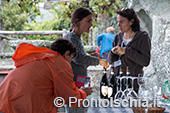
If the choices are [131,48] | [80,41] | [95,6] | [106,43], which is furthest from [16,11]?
[80,41]

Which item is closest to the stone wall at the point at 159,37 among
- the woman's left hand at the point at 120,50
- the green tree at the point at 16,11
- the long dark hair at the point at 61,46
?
the woman's left hand at the point at 120,50

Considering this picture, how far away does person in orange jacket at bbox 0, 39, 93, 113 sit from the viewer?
1241 mm

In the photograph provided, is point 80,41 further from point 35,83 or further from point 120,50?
point 35,83

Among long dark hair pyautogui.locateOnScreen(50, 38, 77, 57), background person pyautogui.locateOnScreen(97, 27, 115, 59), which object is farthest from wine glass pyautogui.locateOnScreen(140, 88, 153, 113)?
background person pyautogui.locateOnScreen(97, 27, 115, 59)

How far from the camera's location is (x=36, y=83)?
4.12 ft

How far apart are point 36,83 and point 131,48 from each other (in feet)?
3.37

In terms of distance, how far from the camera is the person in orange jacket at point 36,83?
48.9 inches

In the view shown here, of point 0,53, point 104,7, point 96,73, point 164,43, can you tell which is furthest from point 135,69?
point 104,7

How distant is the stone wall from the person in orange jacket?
2000mm

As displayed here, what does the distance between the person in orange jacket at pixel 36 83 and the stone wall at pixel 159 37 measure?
200 centimetres

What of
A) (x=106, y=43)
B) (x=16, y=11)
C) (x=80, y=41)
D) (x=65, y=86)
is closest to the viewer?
(x=65, y=86)

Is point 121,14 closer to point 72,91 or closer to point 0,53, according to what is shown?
point 72,91

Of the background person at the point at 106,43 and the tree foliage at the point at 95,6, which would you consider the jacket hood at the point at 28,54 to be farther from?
the tree foliage at the point at 95,6

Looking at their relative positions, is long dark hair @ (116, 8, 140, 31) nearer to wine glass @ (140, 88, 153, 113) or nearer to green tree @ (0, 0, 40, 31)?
wine glass @ (140, 88, 153, 113)
